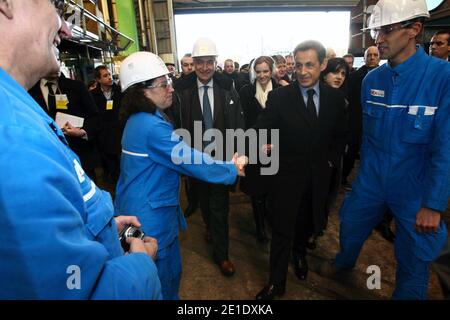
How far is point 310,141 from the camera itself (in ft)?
7.16

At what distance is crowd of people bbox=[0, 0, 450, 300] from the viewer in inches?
22.7

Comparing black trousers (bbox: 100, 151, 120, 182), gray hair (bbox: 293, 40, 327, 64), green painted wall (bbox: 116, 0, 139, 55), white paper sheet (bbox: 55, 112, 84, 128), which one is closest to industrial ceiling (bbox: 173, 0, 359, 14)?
green painted wall (bbox: 116, 0, 139, 55)

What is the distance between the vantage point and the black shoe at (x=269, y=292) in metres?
2.36

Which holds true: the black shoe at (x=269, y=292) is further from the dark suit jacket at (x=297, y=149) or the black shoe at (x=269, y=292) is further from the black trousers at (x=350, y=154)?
the black trousers at (x=350, y=154)

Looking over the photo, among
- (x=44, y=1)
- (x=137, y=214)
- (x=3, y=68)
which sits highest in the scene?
(x=44, y=1)

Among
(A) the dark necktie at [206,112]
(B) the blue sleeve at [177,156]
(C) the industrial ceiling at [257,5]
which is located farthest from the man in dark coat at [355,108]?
(C) the industrial ceiling at [257,5]

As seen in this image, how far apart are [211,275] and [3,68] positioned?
256 centimetres

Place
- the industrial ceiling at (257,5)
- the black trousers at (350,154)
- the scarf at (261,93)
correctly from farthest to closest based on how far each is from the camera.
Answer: the industrial ceiling at (257,5) < the black trousers at (350,154) < the scarf at (261,93)

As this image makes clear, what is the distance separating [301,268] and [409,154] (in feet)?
4.68

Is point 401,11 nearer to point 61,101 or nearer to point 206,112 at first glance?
point 206,112

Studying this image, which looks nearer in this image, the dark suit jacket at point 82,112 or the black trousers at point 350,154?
the dark suit jacket at point 82,112

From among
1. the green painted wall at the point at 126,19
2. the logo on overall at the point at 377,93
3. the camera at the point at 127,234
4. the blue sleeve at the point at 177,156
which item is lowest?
the camera at the point at 127,234
